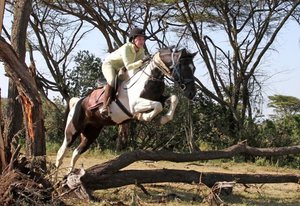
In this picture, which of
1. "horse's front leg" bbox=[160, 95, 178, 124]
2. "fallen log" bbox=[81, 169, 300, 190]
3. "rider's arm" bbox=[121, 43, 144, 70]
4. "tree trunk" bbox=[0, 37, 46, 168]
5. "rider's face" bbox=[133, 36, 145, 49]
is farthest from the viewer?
"rider's arm" bbox=[121, 43, 144, 70]

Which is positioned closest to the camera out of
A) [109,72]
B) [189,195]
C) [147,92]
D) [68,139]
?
[147,92]

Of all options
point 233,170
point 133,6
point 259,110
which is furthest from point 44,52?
point 233,170

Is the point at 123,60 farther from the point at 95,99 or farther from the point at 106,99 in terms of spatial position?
the point at 95,99

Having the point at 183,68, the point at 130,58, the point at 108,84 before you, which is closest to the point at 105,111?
the point at 108,84

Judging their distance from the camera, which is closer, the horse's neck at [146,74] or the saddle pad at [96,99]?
the horse's neck at [146,74]

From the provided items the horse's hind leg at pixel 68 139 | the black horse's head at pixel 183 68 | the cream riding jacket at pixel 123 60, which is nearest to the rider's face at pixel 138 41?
the cream riding jacket at pixel 123 60

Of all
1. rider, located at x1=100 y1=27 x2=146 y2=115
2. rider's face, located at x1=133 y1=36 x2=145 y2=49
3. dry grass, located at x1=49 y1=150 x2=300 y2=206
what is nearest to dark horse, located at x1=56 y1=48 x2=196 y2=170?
rider, located at x1=100 y1=27 x2=146 y2=115

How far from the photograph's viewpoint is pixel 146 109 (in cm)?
823

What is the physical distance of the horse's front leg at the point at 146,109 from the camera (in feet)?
26.5

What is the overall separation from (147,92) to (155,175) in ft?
4.03

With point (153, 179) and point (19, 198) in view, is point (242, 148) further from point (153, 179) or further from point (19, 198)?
point (19, 198)

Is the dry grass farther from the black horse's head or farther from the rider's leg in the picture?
the black horse's head

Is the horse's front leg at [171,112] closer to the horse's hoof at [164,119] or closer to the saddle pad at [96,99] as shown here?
the horse's hoof at [164,119]

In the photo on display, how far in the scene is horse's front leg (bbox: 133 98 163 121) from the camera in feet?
26.5
